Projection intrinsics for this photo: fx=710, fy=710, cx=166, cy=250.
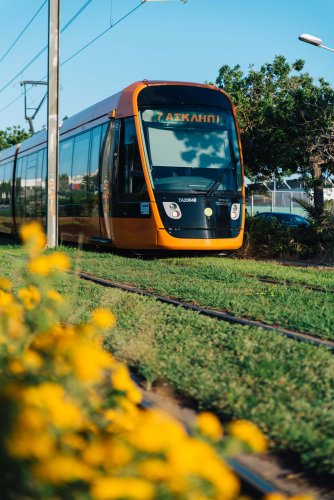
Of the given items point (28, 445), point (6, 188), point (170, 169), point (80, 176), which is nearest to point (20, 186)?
point (6, 188)

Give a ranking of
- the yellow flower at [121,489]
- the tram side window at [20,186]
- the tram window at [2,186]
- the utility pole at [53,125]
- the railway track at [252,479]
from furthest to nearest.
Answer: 1. the tram window at [2,186]
2. the tram side window at [20,186]
3. the utility pole at [53,125]
4. the railway track at [252,479]
5. the yellow flower at [121,489]

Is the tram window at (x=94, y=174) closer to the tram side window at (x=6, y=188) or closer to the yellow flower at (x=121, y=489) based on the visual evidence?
the tram side window at (x=6, y=188)

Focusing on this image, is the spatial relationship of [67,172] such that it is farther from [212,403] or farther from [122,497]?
[122,497]

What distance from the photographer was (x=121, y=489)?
1766 millimetres

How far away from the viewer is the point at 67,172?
19156mm

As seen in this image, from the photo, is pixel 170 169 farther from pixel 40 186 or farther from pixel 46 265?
pixel 46 265

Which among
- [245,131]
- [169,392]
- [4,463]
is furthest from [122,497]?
[245,131]

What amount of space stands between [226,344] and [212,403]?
58.4 inches

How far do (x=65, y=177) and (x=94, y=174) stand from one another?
3.10m

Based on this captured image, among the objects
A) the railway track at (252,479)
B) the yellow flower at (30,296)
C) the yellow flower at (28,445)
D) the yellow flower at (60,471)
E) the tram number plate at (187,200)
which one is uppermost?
the tram number plate at (187,200)

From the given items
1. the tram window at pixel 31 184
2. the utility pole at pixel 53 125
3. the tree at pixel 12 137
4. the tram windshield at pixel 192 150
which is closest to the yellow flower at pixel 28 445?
the tram windshield at pixel 192 150

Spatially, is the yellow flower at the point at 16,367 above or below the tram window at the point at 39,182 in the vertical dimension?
below

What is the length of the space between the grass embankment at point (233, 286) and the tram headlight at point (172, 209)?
0.94 m

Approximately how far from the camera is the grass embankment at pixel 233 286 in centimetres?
749
